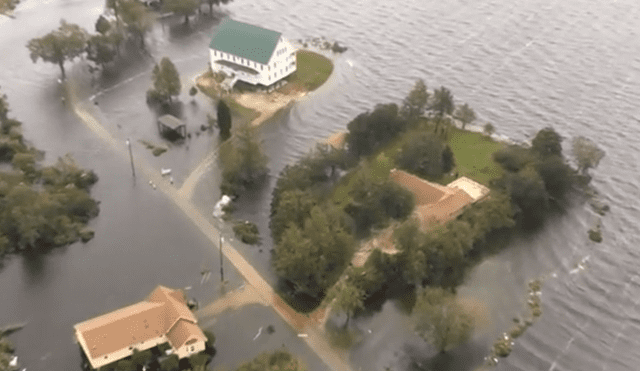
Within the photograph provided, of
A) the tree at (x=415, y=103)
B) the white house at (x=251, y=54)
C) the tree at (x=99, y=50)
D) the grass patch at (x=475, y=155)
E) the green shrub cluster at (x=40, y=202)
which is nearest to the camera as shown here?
the green shrub cluster at (x=40, y=202)

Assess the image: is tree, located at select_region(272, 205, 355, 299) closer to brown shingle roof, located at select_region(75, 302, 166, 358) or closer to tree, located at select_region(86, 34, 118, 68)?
brown shingle roof, located at select_region(75, 302, 166, 358)

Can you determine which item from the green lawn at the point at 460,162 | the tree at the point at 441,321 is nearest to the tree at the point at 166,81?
the green lawn at the point at 460,162

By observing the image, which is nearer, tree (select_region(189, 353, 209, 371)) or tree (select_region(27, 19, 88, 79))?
tree (select_region(189, 353, 209, 371))

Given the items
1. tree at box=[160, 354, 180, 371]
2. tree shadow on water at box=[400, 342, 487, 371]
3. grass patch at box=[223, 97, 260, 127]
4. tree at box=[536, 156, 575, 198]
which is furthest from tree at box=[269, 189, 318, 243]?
tree at box=[536, 156, 575, 198]

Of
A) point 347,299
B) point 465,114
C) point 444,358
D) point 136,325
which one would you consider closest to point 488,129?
point 465,114

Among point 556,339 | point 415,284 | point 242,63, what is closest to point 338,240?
point 415,284

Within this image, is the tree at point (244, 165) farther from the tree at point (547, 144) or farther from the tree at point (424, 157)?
the tree at point (547, 144)
